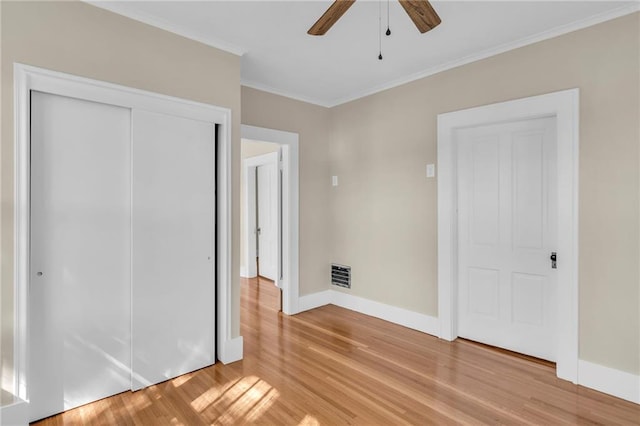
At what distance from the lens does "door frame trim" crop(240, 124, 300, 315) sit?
4254 mm

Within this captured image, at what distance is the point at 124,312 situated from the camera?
2496 millimetres

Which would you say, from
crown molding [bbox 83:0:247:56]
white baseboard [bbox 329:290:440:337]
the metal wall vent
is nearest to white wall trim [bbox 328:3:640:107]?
crown molding [bbox 83:0:247:56]

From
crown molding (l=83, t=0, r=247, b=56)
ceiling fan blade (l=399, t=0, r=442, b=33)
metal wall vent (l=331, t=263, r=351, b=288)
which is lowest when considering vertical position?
metal wall vent (l=331, t=263, r=351, b=288)

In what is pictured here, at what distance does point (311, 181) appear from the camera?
4.52 meters

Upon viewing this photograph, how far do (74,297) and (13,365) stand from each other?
0.46 meters

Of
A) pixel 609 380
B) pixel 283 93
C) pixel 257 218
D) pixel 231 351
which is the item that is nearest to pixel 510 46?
pixel 283 93

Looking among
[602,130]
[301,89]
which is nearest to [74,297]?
[301,89]

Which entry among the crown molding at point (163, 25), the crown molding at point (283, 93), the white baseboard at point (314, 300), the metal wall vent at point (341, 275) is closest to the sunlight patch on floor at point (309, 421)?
the white baseboard at point (314, 300)

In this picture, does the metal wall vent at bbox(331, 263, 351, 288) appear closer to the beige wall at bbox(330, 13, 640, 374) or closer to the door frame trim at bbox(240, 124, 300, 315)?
the beige wall at bbox(330, 13, 640, 374)

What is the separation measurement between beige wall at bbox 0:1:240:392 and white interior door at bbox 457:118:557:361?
227 centimetres

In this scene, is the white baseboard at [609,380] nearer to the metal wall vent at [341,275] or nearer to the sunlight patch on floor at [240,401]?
the sunlight patch on floor at [240,401]

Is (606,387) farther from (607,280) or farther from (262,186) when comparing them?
(262,186)

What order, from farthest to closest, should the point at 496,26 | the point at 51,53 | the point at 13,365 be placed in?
the point at 496,26 → the point at 51,53 → the point at 13,365

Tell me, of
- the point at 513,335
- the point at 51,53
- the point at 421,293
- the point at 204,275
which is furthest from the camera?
the point at 421,293
